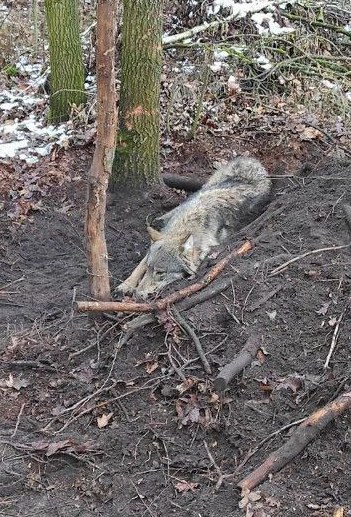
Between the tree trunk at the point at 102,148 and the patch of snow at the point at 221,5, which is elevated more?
the patch of snow at the point at 221,5

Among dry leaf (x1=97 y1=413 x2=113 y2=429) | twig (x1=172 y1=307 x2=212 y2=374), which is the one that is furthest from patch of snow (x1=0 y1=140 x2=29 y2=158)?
dry leaf (x1=97 y1=413 x2=113 y2=429)

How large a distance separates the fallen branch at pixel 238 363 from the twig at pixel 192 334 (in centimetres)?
25

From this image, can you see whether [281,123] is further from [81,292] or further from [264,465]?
[264,465]

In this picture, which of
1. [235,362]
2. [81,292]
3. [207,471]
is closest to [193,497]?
[207,471]

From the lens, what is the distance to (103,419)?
5.40 m

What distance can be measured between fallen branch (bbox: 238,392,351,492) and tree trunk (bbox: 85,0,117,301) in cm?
256

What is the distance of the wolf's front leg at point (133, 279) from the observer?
709cm

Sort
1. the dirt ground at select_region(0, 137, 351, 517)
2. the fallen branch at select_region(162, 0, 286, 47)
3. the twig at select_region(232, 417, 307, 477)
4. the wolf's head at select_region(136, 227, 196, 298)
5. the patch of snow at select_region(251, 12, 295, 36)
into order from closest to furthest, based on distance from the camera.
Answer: the dirt ground at select_region(0, 137, 351, 517), the twig at select_region(232, 417, 307, 477), the wolf's head at select_region(136, 227, 196, 298), the fallen branch at select_region(162, 0, 286, 47), the patch of snow at select_region(251, 12, 295, 36)

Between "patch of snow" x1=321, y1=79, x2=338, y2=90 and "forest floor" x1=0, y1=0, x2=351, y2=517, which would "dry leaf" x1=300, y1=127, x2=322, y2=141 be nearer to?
"forest floor" x1=0, y1=0, x2=351, y2=517

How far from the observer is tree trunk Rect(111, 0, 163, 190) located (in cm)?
850

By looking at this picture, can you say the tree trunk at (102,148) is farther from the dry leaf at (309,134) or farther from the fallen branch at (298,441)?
the dry leaf at (309,134)

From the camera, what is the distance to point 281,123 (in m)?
10.4

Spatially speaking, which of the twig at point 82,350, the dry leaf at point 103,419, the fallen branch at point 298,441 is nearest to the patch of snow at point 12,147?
the twig at point 82,350

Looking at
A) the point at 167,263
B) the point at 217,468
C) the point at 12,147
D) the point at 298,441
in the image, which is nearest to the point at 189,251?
the point at 167,263
